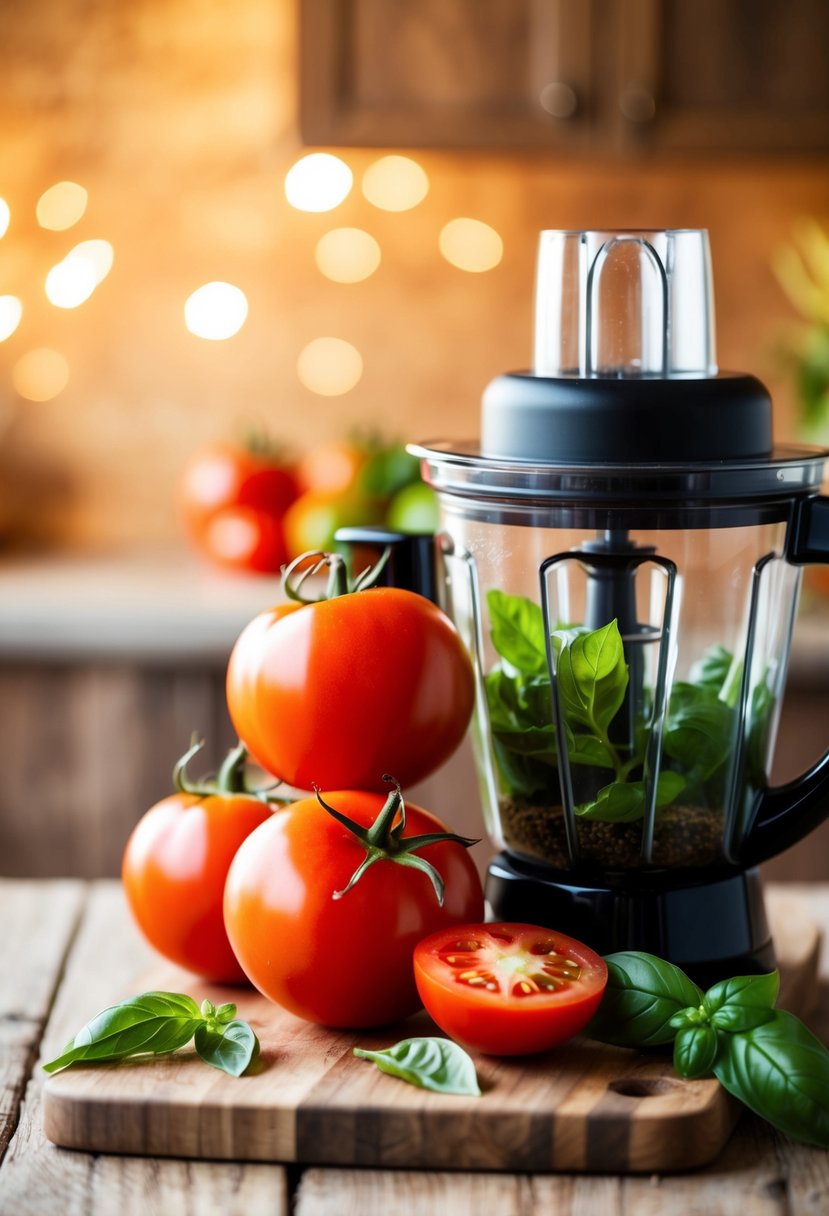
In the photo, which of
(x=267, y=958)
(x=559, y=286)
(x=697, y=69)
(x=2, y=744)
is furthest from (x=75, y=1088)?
(x=697, y=69)

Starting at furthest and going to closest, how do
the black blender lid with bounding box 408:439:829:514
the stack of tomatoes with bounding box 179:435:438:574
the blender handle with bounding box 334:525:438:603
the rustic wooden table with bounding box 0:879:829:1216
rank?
the stack of tomatoes with bounding box 179:435:438:574
the blender handle with bounding box 334:525:438:603
the black blender lid with bounding box 408:439:829:514
the rustic wooden table with bounding box 0:879:829:1216

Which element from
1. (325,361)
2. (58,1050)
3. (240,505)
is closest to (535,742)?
(58,1050)

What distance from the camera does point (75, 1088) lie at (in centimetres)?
59

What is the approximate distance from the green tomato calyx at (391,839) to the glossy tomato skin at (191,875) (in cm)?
9

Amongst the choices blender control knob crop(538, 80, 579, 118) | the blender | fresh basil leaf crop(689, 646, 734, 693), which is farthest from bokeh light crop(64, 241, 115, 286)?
fresh basil leaf crop(689, 646, 734, 693)

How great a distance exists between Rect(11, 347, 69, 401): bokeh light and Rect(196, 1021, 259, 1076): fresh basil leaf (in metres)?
1.79

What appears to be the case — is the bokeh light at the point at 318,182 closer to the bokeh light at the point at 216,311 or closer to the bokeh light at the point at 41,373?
the bokeh light at the point at 216,311

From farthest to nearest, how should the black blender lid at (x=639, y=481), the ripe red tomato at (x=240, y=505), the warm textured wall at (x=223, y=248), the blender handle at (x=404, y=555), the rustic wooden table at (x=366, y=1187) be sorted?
the warm textured wall at (x=223, y=248) < the ripe red tomato at (x=240, y=505) < the blender handle at (x=404, y=555) < the black blender lid at (x=639, y=481) < the rustic wooden table at (x=366, y=1187)

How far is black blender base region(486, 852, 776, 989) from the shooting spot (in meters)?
0.70

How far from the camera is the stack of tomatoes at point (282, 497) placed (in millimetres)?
1834

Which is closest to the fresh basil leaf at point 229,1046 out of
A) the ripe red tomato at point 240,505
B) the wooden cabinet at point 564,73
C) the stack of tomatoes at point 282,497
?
the stack of tomatoes at point 282,497

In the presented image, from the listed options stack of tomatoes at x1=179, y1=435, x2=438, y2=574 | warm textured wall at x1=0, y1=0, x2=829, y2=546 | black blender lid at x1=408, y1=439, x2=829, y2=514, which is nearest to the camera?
black blender lid at x1=408, y1=439, x2=829, y2=514

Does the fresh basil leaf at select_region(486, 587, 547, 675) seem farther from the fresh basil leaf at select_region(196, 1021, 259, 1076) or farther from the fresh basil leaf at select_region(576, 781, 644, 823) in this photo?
the fresh basil leaf at select_region(196, 1021, 259, 1076)

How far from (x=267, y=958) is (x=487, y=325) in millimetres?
1760
